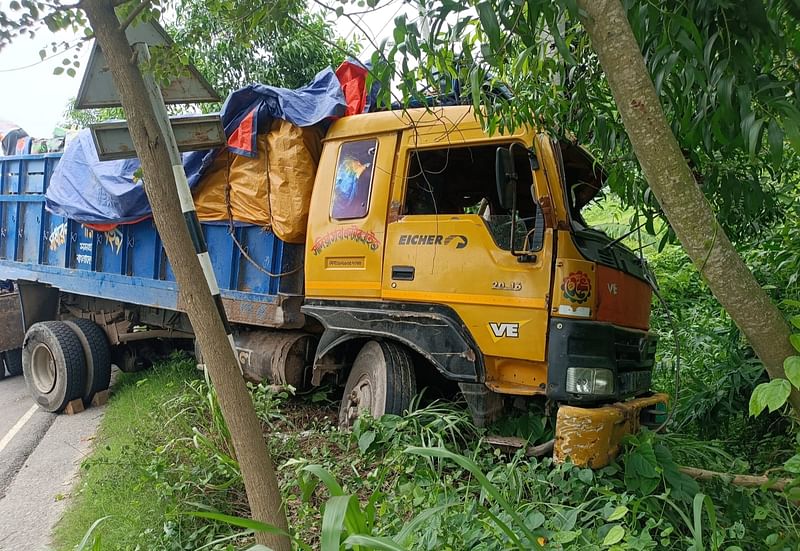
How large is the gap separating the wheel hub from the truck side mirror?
526cm

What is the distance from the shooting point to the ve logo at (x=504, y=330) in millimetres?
3348

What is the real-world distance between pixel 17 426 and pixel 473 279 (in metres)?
4.92

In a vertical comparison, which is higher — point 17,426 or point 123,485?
point 123,485

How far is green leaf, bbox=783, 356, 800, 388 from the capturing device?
5.83ft

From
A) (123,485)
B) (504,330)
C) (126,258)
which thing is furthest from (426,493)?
(126,258)

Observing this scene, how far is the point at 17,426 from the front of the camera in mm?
5715

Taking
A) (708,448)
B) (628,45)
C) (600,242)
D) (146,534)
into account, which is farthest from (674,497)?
(146,534)

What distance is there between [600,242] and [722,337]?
2374mm

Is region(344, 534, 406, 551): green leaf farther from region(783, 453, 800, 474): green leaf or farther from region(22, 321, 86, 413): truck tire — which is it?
region(22, 321, 86, 413): truck tire

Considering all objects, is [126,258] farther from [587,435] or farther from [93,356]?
[587,435]

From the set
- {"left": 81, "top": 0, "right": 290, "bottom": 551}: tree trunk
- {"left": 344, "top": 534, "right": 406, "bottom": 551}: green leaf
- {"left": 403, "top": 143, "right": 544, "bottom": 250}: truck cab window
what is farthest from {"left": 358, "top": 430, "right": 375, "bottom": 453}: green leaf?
{"left": 344, "top": 534, "right": 406, "bottom": 551}: green leaf

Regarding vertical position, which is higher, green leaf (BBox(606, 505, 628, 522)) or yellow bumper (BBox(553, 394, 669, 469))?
yellow bumper (BBox(553, 394, 669, 469))

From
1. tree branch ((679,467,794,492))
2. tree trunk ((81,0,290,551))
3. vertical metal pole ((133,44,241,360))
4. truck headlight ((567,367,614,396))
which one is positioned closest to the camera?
tree trunk ((81,0,290,551))

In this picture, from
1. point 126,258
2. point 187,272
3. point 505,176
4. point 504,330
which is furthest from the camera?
point 126,258
